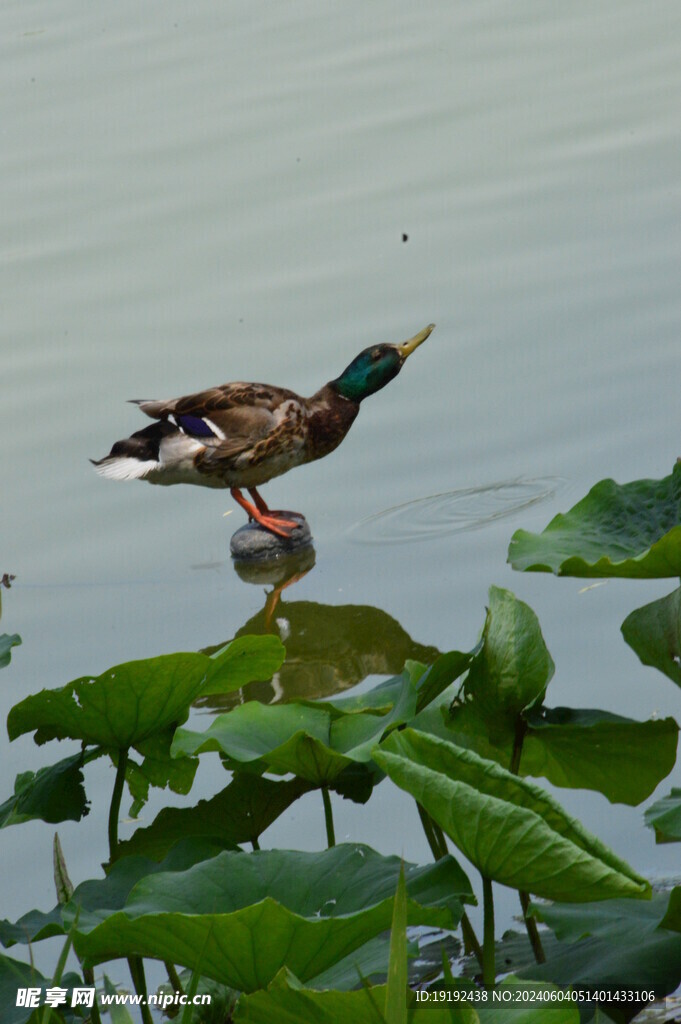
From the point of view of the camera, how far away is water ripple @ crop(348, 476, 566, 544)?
4227 millimetres

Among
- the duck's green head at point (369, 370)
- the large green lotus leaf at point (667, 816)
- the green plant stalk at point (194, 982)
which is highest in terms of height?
the duck's green head at point (369, 370)

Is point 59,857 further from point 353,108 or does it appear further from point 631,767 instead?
point 353,108

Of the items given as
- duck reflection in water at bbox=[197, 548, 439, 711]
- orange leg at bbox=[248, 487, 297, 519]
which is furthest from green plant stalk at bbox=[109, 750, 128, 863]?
orange leg at bbox=[248, 487, 297, 519]

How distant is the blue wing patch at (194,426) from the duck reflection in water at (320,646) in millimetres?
490

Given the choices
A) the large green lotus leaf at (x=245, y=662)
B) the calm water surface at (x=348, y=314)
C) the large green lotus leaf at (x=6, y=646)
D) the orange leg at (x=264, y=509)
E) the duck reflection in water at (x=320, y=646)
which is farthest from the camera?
the orange leg at (x=264, y=509)

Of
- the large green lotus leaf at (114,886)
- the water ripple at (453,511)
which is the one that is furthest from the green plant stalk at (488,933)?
the water ripple at (453,511)

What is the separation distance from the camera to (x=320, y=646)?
380 centimetres

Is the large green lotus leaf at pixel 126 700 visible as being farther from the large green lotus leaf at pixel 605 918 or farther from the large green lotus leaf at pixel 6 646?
the large green lotus leaf at pixel 605 918

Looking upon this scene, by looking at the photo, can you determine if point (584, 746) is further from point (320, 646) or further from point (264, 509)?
point (264, 509)

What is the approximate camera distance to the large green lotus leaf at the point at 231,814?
2.23 m

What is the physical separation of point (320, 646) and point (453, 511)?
2.36ft

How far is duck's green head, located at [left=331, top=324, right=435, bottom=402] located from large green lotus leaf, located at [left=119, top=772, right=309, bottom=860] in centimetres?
254

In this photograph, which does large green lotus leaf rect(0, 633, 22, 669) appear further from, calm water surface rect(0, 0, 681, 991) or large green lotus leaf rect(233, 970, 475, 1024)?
large green lotus leaf rect(233, 970, 475, 1024)

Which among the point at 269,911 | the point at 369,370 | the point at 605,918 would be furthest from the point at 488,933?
the point at 369,370
